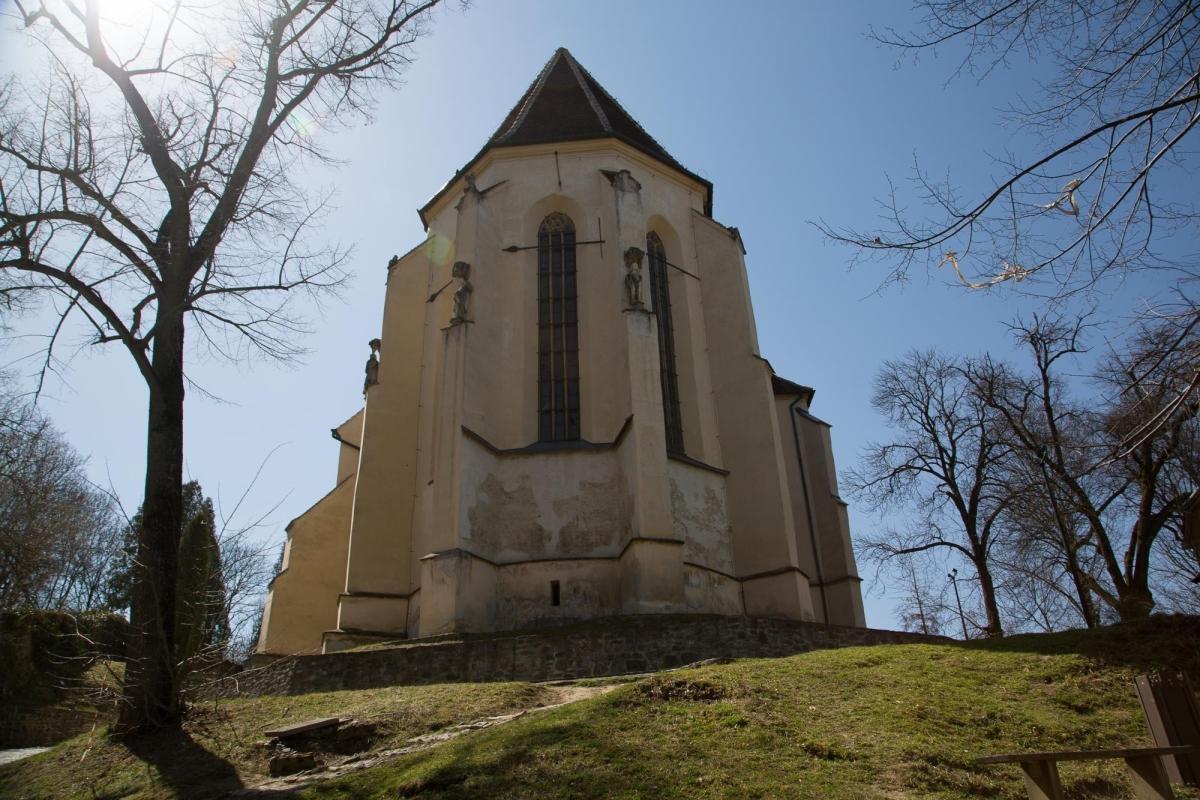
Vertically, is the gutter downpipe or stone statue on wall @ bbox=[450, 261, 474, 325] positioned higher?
stone statue on wall @ bbox=[450, 261, 474, 325]

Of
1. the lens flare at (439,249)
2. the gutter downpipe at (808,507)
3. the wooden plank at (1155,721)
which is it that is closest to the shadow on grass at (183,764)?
the wooden plank at (1155,721)

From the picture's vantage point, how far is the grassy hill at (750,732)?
21.3 feet

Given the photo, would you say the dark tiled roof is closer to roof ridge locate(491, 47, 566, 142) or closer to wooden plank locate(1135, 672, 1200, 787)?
roof ridge locate(491, 47, 566, 142)

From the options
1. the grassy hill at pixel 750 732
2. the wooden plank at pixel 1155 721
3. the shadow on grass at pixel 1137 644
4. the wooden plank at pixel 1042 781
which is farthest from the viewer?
the shadow on grass at pixel 1137 644

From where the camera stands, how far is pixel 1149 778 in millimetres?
5742

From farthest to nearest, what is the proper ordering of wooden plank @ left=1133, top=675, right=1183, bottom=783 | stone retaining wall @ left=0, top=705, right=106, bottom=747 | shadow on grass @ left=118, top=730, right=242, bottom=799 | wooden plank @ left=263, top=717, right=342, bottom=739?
stone retaining wall @ left=0, top=705, right=106, bottom=747 → wooden plank @ left=263, top=717, right=342, bottom=739 → shadow on grass @ left=118, top=730, right=242, bottom=799 → wooden plank @ left=1133, top=675, right=1183, bottom=783

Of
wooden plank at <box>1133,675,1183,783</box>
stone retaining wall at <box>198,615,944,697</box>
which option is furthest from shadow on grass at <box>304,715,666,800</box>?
stone retaining wall at <box>198,615,944,697</box>

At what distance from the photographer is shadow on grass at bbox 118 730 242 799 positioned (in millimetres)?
7590

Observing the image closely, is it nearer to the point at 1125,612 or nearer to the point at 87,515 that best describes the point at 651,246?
the point at 1125,612

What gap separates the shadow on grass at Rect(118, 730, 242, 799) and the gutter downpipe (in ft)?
47.5

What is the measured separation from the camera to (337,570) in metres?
19.3

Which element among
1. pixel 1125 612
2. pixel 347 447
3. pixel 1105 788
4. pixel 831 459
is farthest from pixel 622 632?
pixel 347 447

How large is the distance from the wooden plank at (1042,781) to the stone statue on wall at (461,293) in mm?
13567

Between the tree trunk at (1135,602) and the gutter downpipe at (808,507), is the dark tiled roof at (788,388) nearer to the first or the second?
the gutter downpipe at (808,507)
